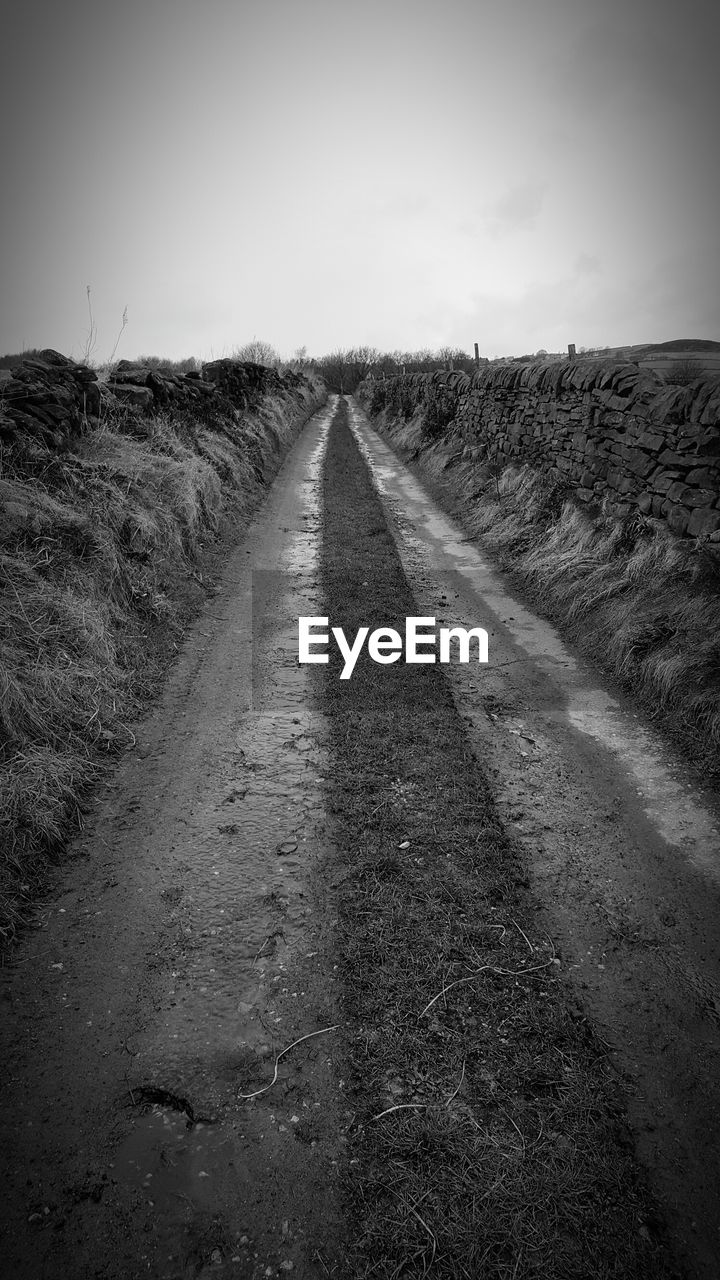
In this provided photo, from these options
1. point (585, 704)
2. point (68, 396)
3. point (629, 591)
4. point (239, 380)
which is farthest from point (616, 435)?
point (239, 380)

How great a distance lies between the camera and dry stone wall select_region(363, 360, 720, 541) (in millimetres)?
6738

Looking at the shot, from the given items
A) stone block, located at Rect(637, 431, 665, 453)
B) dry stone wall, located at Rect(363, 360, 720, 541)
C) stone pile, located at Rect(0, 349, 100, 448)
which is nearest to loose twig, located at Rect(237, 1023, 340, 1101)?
dry stone wall, located at Rect(363, 360, 720, 541)

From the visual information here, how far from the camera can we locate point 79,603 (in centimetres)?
565

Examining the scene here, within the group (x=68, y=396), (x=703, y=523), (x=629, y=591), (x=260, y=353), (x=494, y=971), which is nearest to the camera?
(x=494, y=971)

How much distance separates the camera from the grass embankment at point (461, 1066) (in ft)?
6.77

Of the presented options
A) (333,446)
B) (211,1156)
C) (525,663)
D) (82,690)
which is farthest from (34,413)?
(333,446)

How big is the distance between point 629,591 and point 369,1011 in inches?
222

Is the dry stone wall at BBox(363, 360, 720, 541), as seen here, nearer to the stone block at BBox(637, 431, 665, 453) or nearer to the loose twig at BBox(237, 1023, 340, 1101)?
the stone block at BBox(637, 431, 665, 453)

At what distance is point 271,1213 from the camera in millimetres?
2145

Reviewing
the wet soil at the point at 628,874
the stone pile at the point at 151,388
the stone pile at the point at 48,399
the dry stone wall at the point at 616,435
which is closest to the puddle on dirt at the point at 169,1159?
the wet soil at the point at 628,874

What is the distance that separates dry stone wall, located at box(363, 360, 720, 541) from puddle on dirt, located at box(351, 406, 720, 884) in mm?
2026

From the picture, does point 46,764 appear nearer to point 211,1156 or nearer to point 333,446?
point 211,1156

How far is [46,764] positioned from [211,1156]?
267 centimetres

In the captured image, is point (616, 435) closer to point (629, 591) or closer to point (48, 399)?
point (629, 591)
